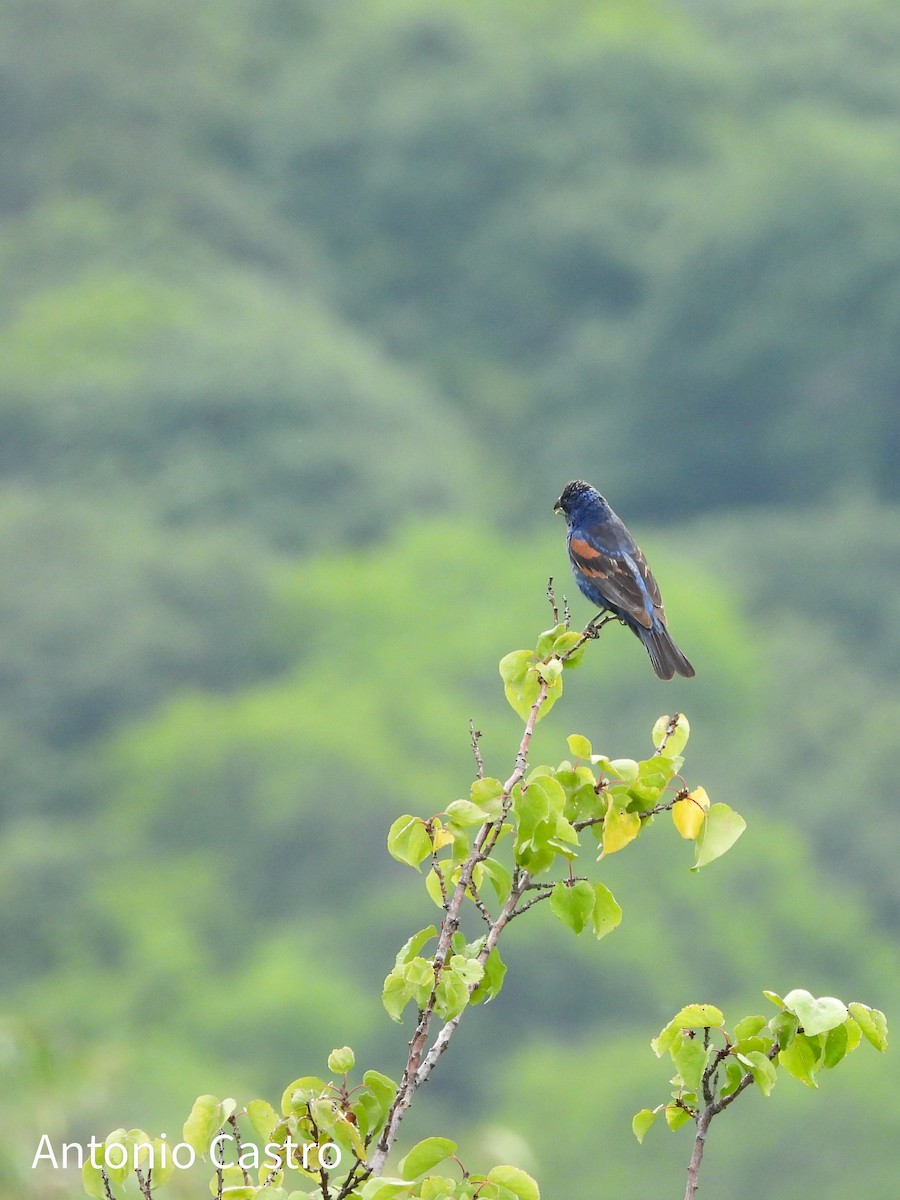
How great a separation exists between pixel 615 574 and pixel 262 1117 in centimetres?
477

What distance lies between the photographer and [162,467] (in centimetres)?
6544

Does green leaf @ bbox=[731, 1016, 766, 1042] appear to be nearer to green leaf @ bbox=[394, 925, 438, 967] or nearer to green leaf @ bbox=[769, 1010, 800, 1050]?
green leaf @ bbox=[769, 1010, 800, 1050]

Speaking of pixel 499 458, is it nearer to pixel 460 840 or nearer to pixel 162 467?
pixel 162 467

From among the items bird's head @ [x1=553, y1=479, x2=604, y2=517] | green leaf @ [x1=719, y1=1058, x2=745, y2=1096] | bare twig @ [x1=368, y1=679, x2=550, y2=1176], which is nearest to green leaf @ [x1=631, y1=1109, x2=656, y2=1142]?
green leaf @ [x1=719, y1=1058, x2=745, y2=1096]

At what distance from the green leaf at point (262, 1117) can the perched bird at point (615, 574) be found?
413cm

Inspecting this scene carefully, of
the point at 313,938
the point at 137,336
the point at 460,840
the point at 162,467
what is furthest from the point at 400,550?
the point at 460,840

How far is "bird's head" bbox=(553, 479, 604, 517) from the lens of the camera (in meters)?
8.11

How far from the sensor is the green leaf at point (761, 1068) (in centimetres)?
284

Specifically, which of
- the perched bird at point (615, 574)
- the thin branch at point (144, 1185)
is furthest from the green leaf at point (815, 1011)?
the perched bird at point (615, 574)

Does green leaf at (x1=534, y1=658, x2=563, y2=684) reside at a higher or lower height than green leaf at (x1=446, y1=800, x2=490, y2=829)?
higher

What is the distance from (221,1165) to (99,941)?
47074 millimetres

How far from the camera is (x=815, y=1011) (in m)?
2.80

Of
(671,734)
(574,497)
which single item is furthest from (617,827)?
(574,497)

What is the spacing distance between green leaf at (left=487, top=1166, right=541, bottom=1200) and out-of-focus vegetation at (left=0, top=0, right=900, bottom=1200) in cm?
2994
